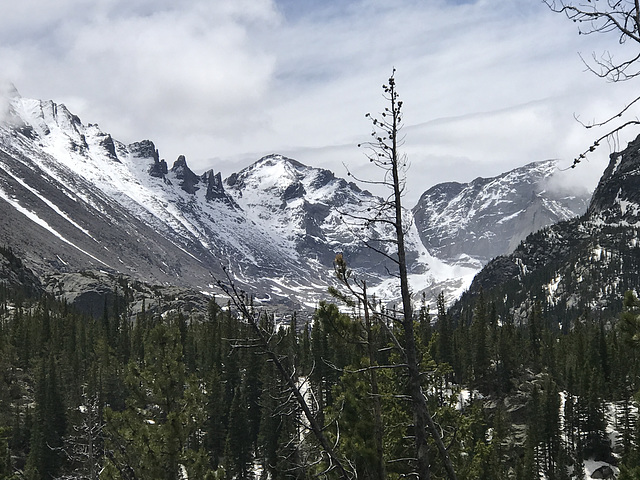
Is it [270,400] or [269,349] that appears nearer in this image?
[269,349]

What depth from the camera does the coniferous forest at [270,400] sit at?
2166 cm

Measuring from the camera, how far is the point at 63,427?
211ft

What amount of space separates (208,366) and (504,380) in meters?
42.3

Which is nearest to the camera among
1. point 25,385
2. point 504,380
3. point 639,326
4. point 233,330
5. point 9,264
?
point 639,326

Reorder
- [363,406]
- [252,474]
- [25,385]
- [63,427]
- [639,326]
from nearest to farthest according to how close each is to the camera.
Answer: [639,326]
[363,406]
[63,427]
[252,474]
[25,385]

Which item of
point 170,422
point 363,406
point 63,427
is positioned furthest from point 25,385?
point 363,406

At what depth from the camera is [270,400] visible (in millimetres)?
66438

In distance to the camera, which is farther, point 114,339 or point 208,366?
point 114,339

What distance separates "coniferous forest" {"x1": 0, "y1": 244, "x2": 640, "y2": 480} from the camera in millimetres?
21656

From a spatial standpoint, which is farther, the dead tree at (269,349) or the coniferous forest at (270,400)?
the coniferous forest at (270,400)

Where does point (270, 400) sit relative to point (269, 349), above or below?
below

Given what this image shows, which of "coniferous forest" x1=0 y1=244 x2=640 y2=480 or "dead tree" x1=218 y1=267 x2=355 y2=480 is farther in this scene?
"coniferous forest" x1=0 y1=244 x2=640 y2=480

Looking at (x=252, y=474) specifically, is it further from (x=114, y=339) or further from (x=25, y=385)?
(x=114, y=339)

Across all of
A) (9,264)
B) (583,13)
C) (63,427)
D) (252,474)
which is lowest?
(252,474)
